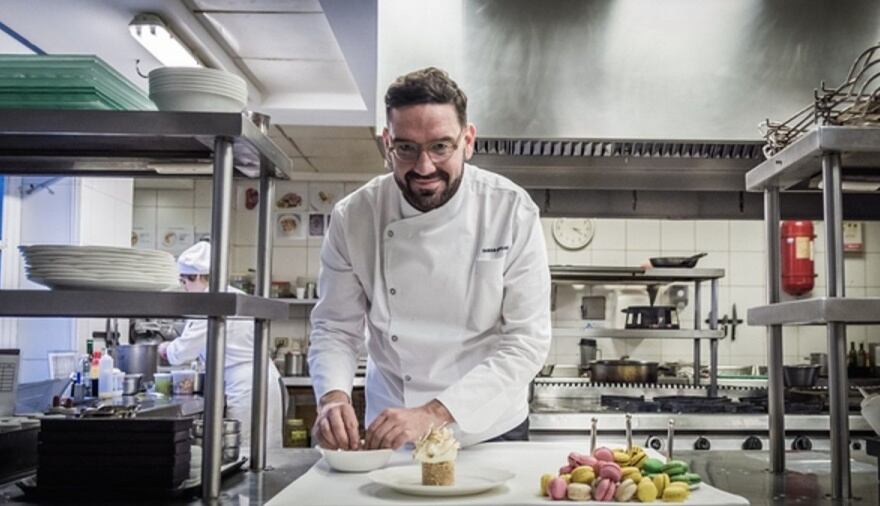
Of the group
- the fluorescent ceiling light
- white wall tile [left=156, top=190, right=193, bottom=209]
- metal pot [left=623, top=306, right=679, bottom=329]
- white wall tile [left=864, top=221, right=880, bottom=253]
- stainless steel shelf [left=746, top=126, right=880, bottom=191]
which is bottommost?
metal pot [left=623, top=306, right=679, bottom=329]

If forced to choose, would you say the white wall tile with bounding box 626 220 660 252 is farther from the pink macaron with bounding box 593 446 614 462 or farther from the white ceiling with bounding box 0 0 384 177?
the pink macaron with bounding box 593 446 614 462

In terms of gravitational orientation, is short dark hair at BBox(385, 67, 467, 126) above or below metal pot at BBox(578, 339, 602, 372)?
above

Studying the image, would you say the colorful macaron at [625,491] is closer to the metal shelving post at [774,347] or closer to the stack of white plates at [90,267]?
the metal shelving post at [774,347]

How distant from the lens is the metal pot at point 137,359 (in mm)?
5512

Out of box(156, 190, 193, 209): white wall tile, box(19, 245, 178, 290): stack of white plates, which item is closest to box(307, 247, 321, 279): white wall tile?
box(156, 190, 193, 209): white wall tile

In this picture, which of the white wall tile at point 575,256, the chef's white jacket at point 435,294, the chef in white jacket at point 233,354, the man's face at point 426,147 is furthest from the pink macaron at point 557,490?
the white wall tile at point 575,256

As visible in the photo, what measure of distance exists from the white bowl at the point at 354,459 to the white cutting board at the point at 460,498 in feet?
0.05

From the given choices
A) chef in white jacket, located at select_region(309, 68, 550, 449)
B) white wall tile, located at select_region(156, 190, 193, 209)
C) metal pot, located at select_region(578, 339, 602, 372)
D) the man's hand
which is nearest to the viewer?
the man's hand

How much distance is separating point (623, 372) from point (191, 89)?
363 cm

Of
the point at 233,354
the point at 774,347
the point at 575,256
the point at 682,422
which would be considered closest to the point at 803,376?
the point at 682,422

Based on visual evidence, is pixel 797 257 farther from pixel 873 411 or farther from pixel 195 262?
pixel 873 411

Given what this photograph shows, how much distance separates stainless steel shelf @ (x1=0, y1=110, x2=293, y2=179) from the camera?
1.65m

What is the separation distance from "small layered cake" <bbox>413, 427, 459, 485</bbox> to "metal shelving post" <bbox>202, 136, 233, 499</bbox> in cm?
39

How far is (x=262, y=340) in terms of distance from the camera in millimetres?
1977
